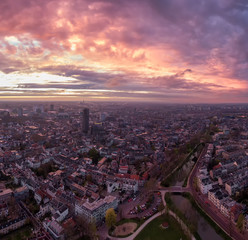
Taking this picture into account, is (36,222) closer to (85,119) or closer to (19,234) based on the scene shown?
(19,234)

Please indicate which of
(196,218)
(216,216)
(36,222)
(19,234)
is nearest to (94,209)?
(36,222)

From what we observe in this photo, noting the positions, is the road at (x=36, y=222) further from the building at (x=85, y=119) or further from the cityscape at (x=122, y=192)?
the building at (x=85, y=119)

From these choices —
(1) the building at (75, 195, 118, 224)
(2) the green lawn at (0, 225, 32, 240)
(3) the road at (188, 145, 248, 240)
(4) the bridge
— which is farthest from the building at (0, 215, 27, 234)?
(3) the road at (188, 145, 248, 240)

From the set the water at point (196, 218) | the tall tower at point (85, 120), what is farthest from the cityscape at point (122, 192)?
the tall tower at point (85, 120)

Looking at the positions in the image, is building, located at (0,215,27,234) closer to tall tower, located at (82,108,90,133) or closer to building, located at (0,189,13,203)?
building, located at (0,189,13,203)

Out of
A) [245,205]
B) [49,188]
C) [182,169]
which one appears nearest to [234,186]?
[245,205]

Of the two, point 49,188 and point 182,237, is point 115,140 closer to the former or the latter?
point 49,188

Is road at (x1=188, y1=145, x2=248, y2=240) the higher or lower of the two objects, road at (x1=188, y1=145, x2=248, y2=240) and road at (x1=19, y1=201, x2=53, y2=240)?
the higher
